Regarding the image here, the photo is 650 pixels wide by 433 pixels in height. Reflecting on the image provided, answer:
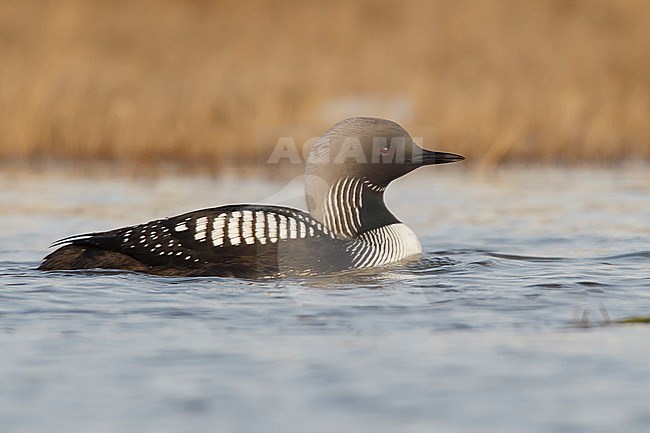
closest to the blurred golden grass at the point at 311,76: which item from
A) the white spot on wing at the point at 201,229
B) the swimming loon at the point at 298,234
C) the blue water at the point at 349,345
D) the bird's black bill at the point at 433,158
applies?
the blue water at the point at 349,345

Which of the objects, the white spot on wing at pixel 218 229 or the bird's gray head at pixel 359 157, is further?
the bird's gray head at pixel 359 157

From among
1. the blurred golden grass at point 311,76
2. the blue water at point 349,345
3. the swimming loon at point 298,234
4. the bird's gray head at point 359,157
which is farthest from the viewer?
the blurred golden grass at point 311,76

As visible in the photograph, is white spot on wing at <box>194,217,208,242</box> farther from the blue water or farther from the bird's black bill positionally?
the bird's black bill

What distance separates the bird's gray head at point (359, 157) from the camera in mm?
6164

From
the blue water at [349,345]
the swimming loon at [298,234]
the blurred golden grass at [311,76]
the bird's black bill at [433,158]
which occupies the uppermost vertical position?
the blurred golden grass at [311,76]

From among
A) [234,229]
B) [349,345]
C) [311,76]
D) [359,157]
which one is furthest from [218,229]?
[311,76]

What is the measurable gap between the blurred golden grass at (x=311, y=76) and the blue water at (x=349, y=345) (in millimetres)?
4648

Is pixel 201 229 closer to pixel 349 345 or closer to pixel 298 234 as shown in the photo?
pixel 298 234

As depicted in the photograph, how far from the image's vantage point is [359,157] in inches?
244

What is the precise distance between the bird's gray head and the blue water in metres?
0.51

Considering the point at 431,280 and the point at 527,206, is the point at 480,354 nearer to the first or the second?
the point at 431,280

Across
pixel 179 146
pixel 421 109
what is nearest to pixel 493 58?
pixel 421 109

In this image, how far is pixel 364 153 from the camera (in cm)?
619

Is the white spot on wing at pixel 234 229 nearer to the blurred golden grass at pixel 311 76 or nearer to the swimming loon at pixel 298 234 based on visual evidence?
the swimming loon at pixel 298 234
